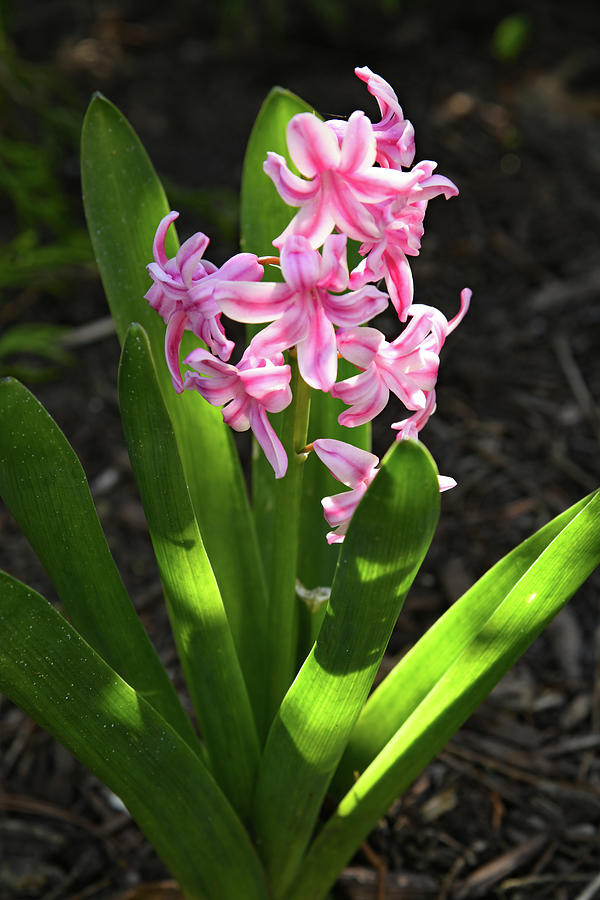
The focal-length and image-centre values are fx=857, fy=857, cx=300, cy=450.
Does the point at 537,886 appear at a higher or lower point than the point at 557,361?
lower

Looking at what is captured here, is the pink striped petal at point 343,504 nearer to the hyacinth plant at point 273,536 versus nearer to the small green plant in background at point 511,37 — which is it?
the hyacinth plant at point 273,536

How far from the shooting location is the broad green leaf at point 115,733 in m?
0.88

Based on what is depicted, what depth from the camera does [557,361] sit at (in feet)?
8.43

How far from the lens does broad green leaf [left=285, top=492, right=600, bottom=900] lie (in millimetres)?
939

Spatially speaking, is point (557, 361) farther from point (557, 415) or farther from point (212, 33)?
point (212, 33)

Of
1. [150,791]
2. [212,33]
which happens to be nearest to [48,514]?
[150,791]

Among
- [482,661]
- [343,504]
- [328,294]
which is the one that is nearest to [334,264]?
[328,294]

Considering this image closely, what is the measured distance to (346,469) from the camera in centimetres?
89

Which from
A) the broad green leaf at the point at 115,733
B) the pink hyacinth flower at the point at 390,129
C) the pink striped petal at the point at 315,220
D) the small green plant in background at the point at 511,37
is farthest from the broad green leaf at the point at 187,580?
the small green plant in background at the point at 511,37

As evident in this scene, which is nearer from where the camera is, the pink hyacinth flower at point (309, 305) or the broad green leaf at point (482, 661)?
the pink hyacinth flower at point (309, 305)

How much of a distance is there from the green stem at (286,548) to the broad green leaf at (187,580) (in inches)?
2.6

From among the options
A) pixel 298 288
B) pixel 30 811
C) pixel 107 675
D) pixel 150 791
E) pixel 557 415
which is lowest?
pixel 30 811

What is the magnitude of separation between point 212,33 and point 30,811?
124 inches

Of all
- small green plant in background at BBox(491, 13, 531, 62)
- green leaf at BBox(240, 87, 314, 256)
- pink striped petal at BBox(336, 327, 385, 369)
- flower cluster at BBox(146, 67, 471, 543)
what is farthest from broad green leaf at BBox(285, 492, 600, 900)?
small green plant in background at BBox(491, 13, 531, 62)
